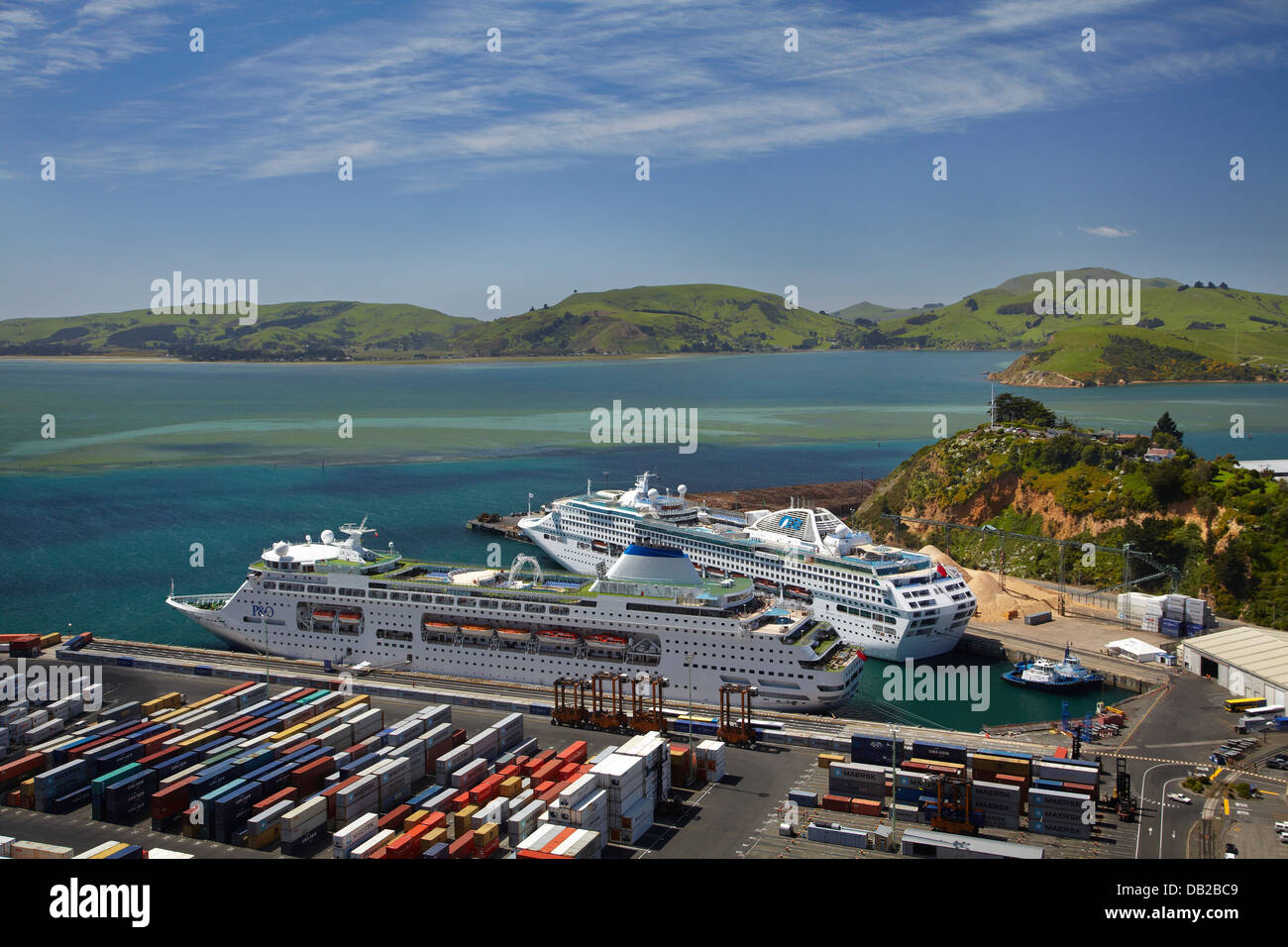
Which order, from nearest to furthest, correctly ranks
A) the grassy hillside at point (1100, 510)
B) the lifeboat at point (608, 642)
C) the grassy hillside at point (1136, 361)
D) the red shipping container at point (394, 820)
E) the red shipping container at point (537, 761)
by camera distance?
the red shipping container at point (394, 820)
the red shipping container at point (537, 761)
the lifeboat at point (608, 642)
the grassy hillside at point (1100, 510)
the grassy hillside at point (1136, 361)

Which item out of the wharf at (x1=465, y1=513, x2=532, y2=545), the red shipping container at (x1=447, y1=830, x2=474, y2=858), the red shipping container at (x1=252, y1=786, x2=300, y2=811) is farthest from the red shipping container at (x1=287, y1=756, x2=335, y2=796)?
the wharf at (x1=465, y1=513, x2=532, y2=545)

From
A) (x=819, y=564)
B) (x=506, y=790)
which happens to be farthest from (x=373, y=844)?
(x=819, y=564)

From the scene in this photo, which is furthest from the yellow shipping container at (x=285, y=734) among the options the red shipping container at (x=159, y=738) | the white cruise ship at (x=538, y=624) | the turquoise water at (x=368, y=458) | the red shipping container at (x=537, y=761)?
the turquoise water at (x=368, y=458)

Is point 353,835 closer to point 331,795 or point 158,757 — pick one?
point 331,795

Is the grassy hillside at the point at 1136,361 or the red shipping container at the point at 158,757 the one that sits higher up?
the grassy hillside at the point at 1136,361

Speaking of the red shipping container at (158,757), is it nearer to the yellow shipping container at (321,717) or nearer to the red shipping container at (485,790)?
the yellow shipping container at (321,717)

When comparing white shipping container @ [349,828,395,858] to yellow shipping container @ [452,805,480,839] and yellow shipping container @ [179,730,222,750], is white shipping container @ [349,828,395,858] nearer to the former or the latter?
yellow shipping container @ [452,805,480,839]

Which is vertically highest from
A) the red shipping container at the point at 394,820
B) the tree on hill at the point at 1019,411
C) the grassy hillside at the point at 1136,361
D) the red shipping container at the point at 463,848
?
the grassy hillside at the point at 1136,361
